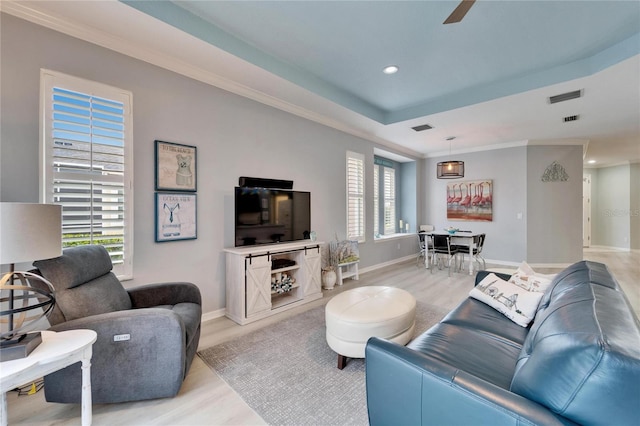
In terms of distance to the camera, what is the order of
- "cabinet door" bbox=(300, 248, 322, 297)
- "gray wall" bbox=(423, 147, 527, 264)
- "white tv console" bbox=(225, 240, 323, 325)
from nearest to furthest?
"white tv console" bbox=(225, 240, 323, 325), "cabinet door" bbox=(300, 248, 322, 297), "gray wall" bbox=(423, 147, 527, 264)

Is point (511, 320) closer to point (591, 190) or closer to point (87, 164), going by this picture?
point (87, 164)

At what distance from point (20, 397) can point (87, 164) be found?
5.78 ft

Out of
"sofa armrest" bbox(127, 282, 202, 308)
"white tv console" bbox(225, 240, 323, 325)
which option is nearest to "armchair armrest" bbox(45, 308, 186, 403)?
"sofa armrest" bbox(127, 282, 202, 308)

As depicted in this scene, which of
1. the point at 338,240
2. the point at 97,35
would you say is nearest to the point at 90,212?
the point at 97,35

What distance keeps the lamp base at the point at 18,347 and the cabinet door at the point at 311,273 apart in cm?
267

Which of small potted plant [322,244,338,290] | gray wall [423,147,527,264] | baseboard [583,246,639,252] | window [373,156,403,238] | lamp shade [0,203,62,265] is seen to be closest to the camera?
lamp shade [0,203,62,265]

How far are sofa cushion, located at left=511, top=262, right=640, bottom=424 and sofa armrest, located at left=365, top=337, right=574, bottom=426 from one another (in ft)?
0.20

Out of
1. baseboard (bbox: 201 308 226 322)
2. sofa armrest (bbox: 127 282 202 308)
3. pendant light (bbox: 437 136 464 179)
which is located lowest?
baseboard (bbox: 201 308 226 322)

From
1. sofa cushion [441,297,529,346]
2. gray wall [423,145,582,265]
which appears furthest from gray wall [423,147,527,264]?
sofa cushion [441,297,529,346]

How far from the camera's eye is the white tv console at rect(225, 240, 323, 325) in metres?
3.07

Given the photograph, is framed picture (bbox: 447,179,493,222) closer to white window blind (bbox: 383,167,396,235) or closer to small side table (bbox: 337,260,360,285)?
white window blind (bbox: 383,167,396,235)

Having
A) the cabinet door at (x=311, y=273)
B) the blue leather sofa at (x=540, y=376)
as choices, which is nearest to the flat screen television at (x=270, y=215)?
the cabinet door at (x=311, y=273)

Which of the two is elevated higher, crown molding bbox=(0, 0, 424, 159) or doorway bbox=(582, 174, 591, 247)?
crown molding bbox=(0, 0, 424, 159)

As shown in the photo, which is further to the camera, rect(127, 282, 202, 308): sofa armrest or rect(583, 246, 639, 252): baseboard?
rect(583, 246, 639, 252): baseboard
